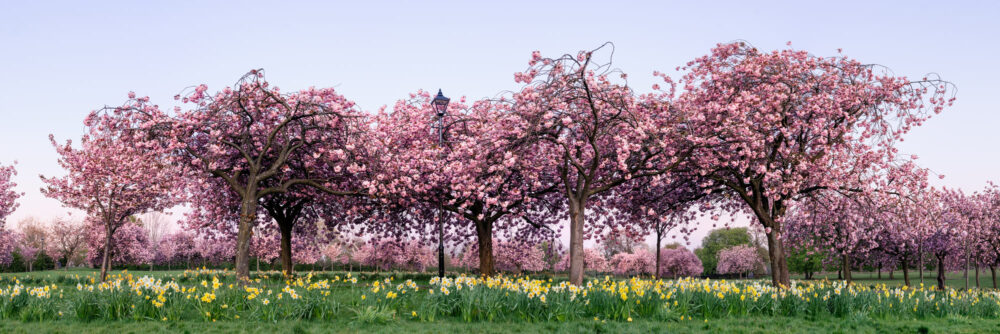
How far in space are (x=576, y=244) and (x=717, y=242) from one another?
309 ft

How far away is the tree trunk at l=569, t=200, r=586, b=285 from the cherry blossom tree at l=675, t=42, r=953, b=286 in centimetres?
510

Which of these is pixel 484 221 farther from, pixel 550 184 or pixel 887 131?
pixel 887 131

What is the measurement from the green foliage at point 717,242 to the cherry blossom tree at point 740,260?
10.5 m

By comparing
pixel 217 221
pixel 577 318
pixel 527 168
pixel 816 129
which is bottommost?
pixel 577 318

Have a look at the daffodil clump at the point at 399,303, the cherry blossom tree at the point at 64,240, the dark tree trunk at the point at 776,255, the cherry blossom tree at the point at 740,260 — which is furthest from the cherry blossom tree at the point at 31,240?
the cherry blossom tree at the point at 740,260

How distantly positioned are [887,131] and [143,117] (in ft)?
91.3

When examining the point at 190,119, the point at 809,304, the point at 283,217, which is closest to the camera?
the point at 809,304

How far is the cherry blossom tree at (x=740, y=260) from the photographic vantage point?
8400 cm

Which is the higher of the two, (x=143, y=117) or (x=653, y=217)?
(x=143, y=117)

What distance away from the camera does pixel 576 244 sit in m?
18.3

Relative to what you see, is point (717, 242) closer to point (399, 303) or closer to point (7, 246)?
point (7, 246)

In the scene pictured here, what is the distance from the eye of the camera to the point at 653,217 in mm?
24234

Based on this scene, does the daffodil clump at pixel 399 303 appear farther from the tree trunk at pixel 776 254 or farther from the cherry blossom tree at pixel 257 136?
the tree trunk at pixel 776 254

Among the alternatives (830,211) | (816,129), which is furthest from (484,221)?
(830,211)
